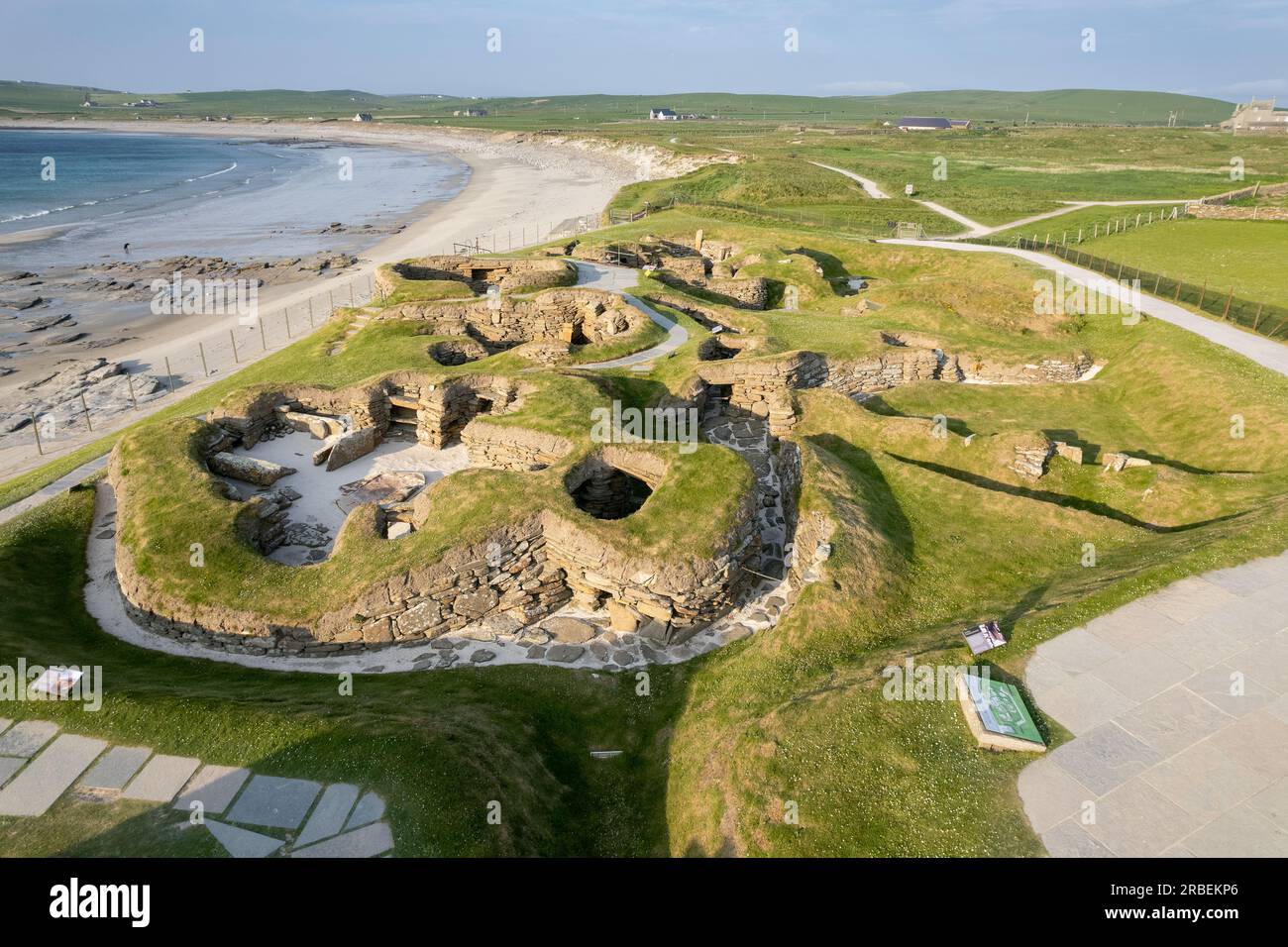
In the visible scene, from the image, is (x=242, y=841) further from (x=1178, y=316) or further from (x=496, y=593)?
(x=1178, y=316)

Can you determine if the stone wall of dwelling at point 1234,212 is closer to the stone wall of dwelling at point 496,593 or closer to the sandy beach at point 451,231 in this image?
the sandy beach at point 451,231

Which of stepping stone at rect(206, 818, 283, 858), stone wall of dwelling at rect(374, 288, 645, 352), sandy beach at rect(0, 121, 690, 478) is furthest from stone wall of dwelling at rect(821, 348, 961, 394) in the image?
sandy beach at rect(0, 121, 690, 478)

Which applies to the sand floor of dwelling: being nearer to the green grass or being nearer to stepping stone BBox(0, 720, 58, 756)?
stepping stone BBox(0, 720, 58, 756)

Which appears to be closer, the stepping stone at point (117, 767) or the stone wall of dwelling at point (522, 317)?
the stepping stone at point (117, 767)

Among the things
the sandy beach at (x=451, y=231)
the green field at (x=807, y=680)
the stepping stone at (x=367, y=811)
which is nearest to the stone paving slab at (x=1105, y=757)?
the green field at (x=807, y=680)

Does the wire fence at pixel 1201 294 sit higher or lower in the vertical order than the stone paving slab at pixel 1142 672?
higher
